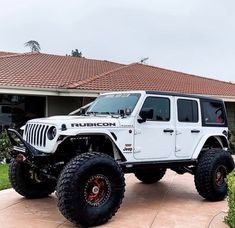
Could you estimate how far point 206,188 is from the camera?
26.8 ft

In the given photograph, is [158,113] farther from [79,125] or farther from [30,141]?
[30,141]

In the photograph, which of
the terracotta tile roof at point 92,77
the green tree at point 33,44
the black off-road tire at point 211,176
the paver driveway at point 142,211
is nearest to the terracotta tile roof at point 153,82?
the terracotta tile roof at point 92,77

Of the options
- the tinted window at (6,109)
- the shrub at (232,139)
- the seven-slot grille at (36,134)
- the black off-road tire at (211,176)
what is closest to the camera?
the seven-slot grille at (36,134)

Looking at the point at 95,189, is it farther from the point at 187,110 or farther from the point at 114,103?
the point at 187,110

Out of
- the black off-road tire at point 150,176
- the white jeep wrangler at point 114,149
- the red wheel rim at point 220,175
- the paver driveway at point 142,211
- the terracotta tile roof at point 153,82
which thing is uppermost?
the terracotta tile roof at point 153,82

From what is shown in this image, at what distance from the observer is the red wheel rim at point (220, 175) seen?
27.6 ft

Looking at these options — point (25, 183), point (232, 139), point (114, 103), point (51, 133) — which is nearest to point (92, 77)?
point (232, 139)

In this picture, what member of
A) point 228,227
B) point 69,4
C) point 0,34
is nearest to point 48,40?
point 0,34

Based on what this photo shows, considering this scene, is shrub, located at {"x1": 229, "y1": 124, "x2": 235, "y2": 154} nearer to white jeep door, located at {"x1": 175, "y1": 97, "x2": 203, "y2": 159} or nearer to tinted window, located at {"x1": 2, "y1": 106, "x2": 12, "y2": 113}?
tinted window, located at {"x1": 2, "y1": 106, "x2": 12, "y2": 113}

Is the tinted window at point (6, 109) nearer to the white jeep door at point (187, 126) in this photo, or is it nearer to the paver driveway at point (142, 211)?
the paver driveway at point (142, 211)

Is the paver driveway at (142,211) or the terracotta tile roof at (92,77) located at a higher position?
the terracotta tile roof at (92,77)

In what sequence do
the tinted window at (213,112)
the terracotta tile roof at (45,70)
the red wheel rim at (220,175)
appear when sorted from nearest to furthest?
1. the red wheel rim at (220,175)
2. the tinted window at (213,112)
3. the terracotta tile roof at (45,70)

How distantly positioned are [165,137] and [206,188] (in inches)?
55.1

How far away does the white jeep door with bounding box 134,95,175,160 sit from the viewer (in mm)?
7281
